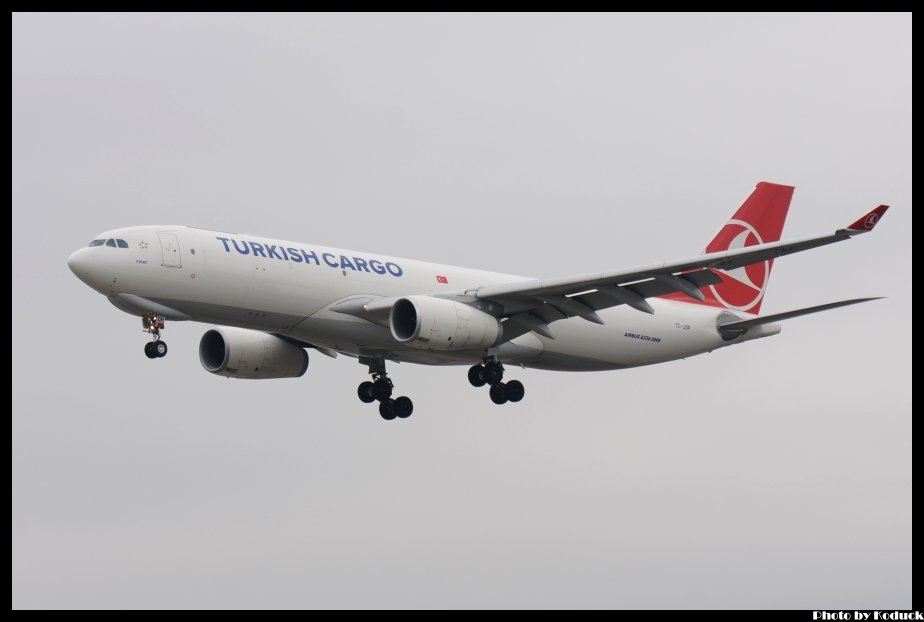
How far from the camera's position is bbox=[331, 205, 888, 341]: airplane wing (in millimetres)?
40031

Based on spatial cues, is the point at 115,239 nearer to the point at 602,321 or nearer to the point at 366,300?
the point at 366,300

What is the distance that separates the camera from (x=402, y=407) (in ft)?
161

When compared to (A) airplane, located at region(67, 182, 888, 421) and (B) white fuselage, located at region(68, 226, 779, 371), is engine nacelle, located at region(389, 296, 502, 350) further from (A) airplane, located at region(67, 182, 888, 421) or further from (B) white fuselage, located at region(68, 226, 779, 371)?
(B) white fuselage, located at region(68, 226, 779, 371)

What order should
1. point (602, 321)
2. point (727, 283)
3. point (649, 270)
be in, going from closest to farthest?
1. point (649, 270)
2. point (602, 321)
3. point (727, 283)

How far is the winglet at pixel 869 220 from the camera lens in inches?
1453

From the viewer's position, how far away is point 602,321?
44.9m

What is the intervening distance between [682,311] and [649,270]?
842cm

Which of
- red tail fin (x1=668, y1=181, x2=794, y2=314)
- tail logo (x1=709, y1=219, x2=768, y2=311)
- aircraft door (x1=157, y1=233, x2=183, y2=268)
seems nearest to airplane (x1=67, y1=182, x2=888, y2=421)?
aircraft door (x1=157, y1=233, x2=183, y2=268)

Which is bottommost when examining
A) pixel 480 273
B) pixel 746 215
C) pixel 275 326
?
pixel 275 326

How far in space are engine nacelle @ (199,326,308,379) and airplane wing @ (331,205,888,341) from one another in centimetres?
510

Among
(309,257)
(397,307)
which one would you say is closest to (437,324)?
(397,307)

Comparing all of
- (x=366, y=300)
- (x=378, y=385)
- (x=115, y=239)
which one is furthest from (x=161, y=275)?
(x=378, y=385)

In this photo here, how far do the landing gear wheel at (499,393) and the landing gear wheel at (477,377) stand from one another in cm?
35

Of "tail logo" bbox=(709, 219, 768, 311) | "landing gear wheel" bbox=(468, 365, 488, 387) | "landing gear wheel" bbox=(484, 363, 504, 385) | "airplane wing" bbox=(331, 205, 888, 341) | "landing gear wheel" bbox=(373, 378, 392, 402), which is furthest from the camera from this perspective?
"tail logo" bbox=(709, 219, 768, 311)
